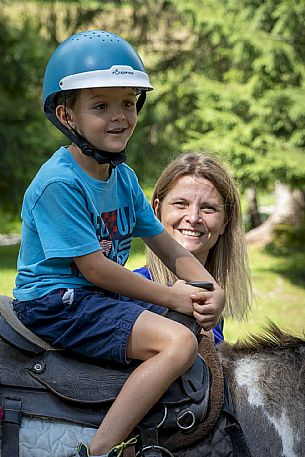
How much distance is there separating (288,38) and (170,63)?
516cm

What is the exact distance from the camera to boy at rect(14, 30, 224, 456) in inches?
102

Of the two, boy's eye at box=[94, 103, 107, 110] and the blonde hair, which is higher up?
boy's eye at box=[94, 103, 107, 110]

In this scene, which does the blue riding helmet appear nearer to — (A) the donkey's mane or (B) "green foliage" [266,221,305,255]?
(A) the donkey's mane

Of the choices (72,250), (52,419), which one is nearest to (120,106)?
(72,250)

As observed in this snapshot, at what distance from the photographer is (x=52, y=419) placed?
2.58 meters

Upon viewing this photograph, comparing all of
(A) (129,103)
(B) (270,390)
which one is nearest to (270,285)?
(B) (270,390)

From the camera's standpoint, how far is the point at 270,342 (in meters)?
3.11

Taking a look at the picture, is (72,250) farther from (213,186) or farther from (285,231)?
(285,231)

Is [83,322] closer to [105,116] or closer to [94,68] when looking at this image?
[105,116]

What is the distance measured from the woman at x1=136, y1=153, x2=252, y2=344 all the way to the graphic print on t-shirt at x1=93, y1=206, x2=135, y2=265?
3.63 ft

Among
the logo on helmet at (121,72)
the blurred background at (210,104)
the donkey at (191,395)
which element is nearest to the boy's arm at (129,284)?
the donkey at (191,395)

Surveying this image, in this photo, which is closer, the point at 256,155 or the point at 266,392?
the point at 266,392

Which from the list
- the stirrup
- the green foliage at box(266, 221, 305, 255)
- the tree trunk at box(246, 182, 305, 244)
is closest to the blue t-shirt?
the stirrup

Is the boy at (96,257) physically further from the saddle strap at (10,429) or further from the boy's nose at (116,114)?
the saddle strap at (10,429)
